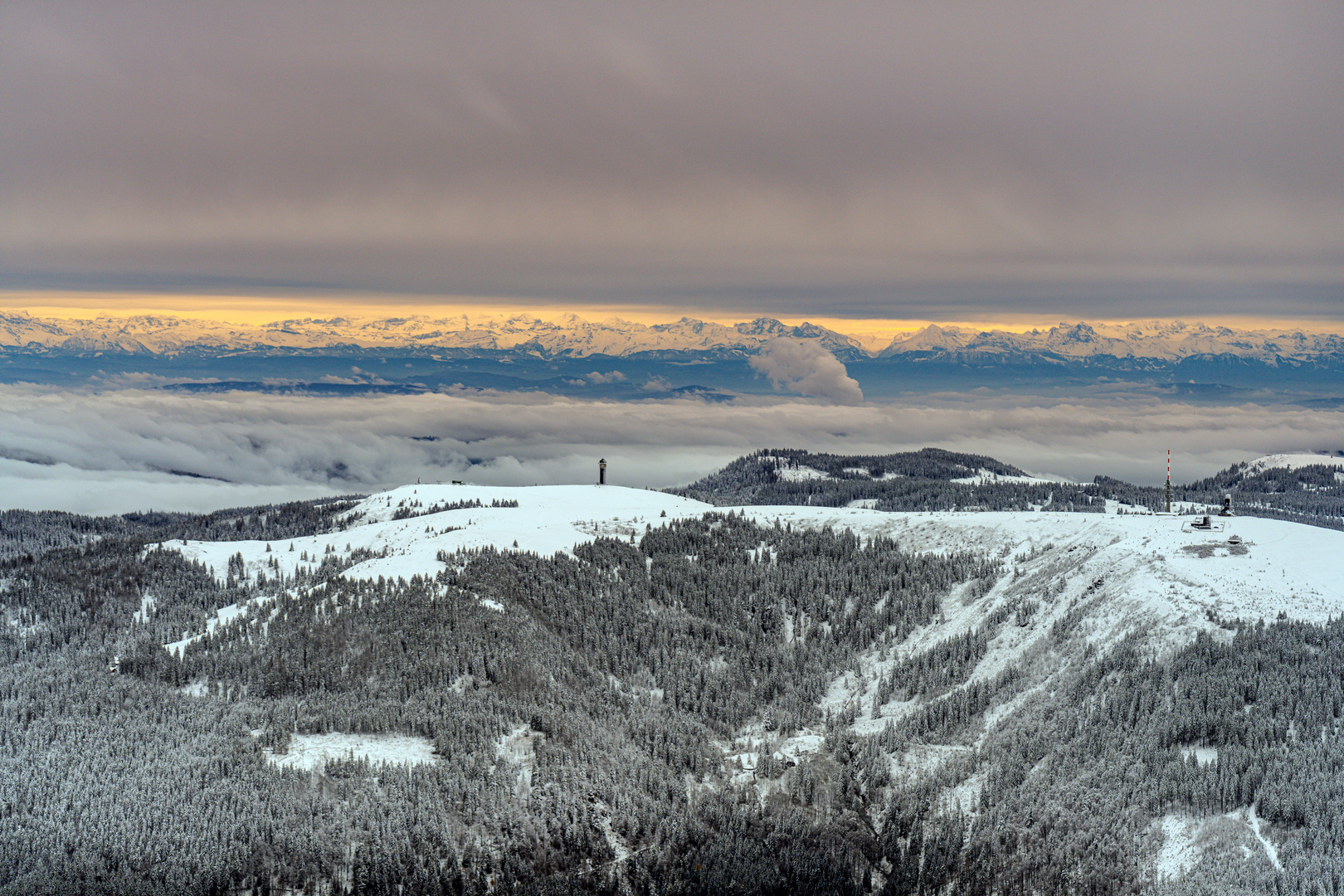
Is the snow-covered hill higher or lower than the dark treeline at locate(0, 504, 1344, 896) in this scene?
higher

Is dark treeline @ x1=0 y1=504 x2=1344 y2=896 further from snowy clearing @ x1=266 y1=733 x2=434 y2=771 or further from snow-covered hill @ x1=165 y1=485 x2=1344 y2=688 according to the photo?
snow-covered hill @ x1=165 y1=485 x2=1344 y2=688

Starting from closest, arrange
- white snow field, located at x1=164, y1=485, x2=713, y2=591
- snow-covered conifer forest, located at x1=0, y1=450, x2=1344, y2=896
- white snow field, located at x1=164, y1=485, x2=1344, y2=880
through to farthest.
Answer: snow-covered conifer forest, located at x1=0, y1=450, x2=1344, y2=896 → white snow field, located at x1=164, y1=485, x2=1344, y2=880 → white snow field, located at x1=164, y1=485, x2=713, y2=591

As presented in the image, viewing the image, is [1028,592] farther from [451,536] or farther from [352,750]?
[451,536]

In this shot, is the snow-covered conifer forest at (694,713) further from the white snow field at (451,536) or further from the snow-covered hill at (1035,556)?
the white snow field at (451,536)

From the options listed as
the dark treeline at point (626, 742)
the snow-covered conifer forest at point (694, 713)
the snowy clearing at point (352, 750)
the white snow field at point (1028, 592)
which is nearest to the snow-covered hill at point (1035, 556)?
the white snow field at point (1028, 592)

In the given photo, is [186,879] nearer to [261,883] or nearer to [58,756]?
[261,883]

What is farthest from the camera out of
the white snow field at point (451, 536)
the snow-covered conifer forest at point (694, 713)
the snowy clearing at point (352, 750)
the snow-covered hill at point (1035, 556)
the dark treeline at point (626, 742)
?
the white snow field at point (451, 536)

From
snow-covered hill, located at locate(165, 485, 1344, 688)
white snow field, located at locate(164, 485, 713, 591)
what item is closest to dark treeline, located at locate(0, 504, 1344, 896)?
snow-covered hill, located at locate(165, 485, 1344, 688)

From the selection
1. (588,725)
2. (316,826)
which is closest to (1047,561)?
(588,725)
